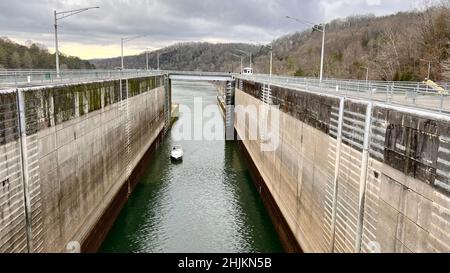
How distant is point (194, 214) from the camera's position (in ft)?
80.8

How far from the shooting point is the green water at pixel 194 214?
2066cm

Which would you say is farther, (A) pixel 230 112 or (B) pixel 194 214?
(A) pixel 230 112

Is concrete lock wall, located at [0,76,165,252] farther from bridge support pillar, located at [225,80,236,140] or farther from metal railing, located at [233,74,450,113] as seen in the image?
bridge support pillar, located at [225,80,236,140]

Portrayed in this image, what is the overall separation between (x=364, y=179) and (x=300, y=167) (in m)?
7.39

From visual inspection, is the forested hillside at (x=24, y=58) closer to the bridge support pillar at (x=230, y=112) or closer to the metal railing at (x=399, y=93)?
the bridge support pillar at (x=230, y=112)

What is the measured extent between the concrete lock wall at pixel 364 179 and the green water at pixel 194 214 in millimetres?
2986

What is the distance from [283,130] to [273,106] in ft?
14.5

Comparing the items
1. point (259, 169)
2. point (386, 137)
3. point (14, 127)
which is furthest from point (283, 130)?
point (14, 127)

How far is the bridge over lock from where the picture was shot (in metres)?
9.01

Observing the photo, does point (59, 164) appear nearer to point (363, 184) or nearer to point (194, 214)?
point (194, 214)

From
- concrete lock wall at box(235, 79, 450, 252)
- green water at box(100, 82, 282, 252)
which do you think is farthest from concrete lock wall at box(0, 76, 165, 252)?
concrete lock wall at box(235, 79, 450, 252)

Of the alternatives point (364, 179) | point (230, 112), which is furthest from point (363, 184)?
point (230, 112)

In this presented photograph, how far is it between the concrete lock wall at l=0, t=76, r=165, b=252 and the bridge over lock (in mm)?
57

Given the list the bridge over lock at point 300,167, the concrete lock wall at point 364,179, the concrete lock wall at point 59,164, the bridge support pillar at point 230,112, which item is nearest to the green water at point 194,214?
the bridge over lock at point 300,167
